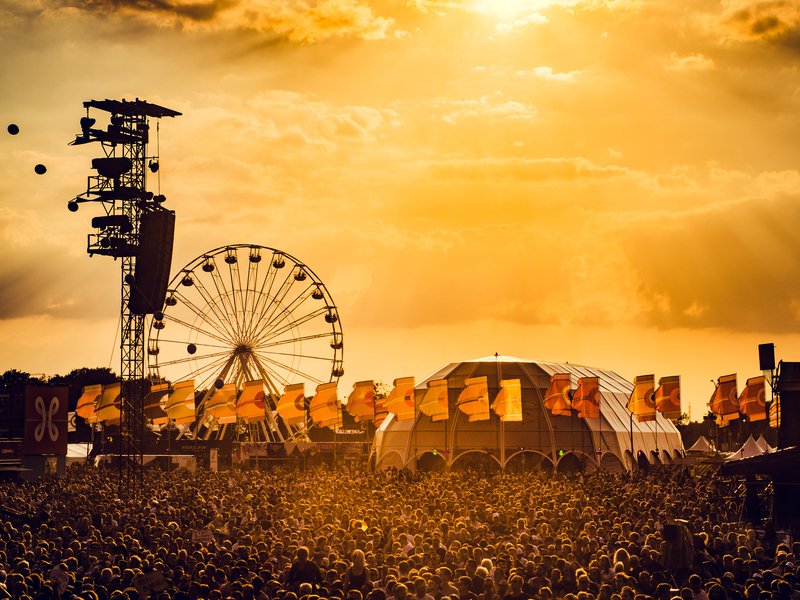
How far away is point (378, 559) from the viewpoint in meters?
15.5

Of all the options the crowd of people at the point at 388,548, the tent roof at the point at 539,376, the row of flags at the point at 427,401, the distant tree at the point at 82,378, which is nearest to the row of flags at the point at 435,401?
the row of flags at the point at 427,401

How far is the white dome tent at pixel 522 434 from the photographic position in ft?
173

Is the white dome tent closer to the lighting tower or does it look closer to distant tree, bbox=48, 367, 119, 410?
the lighting tower

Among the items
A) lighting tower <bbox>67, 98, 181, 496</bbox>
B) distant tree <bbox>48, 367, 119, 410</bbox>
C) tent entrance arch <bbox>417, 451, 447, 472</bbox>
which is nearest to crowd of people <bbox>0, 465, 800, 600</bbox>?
lighting tower <bbox>67, 98, 181, 496</bbox>

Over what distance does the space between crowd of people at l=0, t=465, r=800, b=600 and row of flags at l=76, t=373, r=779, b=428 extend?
1452cm

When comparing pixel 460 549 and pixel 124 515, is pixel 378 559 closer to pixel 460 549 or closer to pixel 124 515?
pixel 460 549

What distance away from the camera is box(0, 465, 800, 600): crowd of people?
1226 centimetres

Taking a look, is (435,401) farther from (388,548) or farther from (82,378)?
(82,378)

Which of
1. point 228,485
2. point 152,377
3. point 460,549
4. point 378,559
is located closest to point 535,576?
point 460,549

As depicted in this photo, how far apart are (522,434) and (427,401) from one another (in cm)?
1362

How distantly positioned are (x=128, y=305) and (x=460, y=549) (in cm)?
2334

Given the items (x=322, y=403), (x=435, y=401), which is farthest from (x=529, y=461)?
(x=322, y=403)

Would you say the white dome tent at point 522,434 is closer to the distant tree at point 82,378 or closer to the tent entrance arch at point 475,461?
the tent entrance arch at point 475,461

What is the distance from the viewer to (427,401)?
42.0 meters
